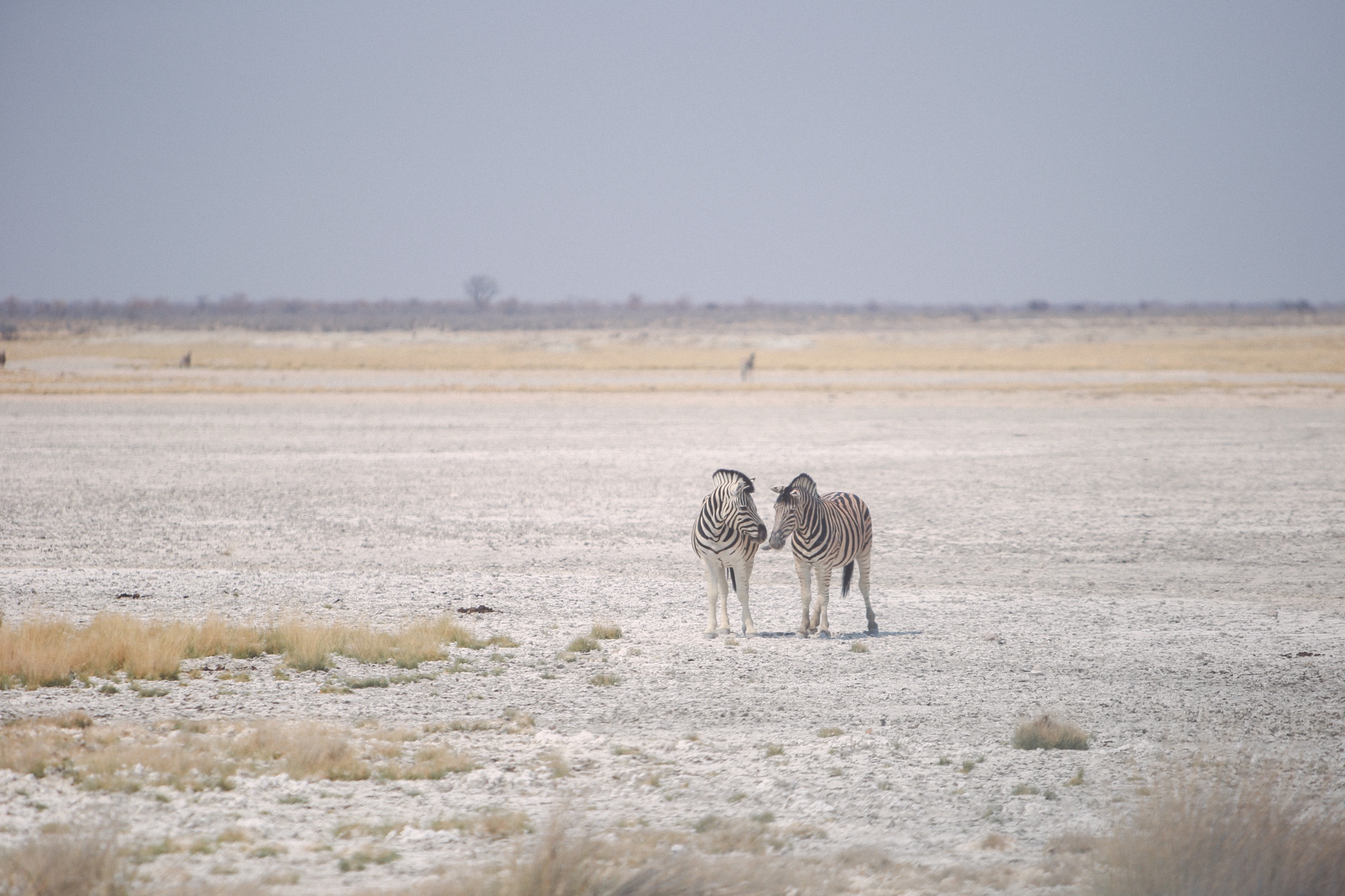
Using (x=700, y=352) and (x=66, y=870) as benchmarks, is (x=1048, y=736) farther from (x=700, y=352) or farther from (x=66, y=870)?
(x=700, y=352)

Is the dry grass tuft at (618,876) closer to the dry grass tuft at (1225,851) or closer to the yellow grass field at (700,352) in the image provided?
the dry grass tuft at (1225,851)

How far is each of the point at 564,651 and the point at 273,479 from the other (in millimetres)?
13994

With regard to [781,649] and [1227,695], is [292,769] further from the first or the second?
[1227,695]

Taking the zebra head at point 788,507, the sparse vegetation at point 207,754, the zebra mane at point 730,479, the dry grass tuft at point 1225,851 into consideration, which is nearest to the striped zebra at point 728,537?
the zebra mane at point 730,479

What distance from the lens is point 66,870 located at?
15.3ft

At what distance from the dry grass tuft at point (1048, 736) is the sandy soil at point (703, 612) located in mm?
125

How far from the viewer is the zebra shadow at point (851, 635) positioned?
398 inches

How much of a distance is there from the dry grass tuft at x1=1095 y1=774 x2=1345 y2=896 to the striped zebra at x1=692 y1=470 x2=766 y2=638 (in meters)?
4.83

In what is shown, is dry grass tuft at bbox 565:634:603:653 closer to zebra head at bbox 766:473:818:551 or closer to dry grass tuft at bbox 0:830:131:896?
zebra head at bbox 766:473:818:551

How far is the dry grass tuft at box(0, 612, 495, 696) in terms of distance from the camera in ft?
27.8

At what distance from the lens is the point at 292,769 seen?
6402mm

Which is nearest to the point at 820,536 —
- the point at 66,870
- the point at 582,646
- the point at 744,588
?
the point at 744,588

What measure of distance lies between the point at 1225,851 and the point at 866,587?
18.7ft

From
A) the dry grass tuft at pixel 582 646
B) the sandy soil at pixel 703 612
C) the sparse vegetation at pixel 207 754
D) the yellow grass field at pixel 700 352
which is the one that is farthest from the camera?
the yellow grass field at pixel 700 352
